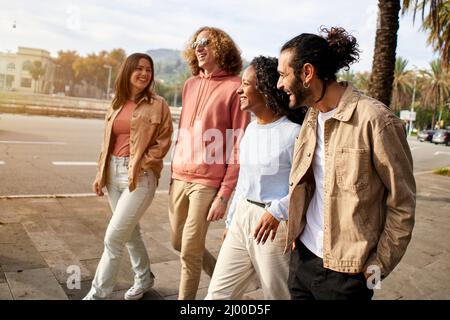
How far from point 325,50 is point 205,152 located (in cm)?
112

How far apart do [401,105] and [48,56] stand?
55.2 m

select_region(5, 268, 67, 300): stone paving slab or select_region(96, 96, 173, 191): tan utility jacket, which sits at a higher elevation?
select_region(96, 96, 173, 191): tan utility jacket

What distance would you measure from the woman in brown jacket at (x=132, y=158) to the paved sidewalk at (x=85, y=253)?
391 mm

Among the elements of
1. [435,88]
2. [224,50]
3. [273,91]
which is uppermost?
[435,88]

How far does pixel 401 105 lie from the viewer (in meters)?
58.9

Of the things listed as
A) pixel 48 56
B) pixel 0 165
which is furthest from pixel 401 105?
pixel 0 165

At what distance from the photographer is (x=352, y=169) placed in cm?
170

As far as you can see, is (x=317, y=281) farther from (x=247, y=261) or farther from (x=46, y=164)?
(x=46, y=164)

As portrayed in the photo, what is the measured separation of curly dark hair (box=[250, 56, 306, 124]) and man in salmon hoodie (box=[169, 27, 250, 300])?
0.38m

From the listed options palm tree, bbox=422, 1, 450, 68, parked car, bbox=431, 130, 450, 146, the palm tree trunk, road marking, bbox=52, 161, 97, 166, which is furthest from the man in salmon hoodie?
parked car, bbox=431, 130, 450, 146

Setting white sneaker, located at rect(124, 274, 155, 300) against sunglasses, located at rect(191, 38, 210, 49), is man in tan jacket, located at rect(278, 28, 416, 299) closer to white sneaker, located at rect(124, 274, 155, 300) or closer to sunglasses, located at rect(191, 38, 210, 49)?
sunglasses, located at rect(191, 38, 210, 49)

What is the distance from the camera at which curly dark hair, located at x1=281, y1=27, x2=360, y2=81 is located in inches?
70.8

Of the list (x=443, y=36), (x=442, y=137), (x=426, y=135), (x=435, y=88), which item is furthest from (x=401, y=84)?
(x=443, y=36)

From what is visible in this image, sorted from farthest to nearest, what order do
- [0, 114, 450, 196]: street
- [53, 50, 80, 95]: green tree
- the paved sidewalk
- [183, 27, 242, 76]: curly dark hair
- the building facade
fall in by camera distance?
1. [53, 50, 80, 95]: green tree
2. the building facade
3. [0, 114, 450, 196]: street
4. the paved sidewalk
5. [183, 27, 242, 76]: curly dark hair
